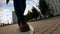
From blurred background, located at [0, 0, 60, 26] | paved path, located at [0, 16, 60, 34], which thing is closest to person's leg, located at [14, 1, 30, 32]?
blurred background, located at [0, 0, 60, 26]

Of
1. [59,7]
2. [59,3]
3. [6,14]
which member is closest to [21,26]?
[6,14]

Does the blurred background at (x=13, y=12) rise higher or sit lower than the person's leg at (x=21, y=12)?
lower

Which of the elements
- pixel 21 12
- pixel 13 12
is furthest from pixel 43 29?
pixel 21 12

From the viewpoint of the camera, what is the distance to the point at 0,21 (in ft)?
6.46

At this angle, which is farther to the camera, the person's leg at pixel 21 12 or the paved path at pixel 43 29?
the paved path at pixel 43 29

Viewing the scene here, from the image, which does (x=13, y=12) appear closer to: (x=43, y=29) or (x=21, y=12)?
(x=43, y=29)

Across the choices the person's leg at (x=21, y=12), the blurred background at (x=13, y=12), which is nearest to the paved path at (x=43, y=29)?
the blurred background at (x=13, y=12)

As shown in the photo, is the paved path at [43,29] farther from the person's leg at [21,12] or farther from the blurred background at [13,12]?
the person's leg at [21,12]

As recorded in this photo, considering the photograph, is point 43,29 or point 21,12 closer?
point 21,12

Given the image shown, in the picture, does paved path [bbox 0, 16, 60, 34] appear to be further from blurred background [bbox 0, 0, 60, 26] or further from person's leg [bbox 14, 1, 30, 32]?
person's leg [bbox 14, 1, 30, 32]

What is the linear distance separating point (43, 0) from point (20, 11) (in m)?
3.57

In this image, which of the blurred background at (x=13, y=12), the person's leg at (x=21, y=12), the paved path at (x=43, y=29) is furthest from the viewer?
the blurred background at (x=13, y=12)

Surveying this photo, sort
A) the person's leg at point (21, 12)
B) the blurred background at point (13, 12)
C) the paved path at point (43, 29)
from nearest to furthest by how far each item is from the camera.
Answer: the person's leg at point (21, 12), the paved path at point (43, 29), the blurred background at point (13, 12)

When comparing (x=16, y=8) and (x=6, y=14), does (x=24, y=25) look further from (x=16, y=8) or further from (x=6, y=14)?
(x=6, y=14)
